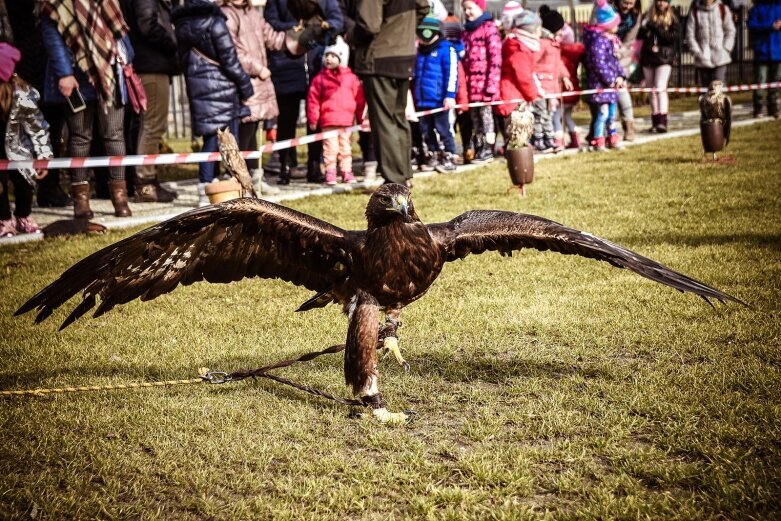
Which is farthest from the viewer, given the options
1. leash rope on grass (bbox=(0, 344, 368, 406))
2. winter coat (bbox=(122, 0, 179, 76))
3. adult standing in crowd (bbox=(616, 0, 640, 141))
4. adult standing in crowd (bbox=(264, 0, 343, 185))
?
adult standing in crowd (bbox=(616, 0, 640, 141))

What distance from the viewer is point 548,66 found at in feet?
47.4

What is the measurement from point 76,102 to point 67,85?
266 mm

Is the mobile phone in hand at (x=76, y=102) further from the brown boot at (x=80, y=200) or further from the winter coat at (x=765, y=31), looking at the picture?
the winter coat at (x=765, y=31)

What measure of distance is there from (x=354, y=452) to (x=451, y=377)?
1011 millimetres

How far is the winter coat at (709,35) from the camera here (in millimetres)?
16484

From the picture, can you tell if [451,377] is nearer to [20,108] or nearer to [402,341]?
[402,341]

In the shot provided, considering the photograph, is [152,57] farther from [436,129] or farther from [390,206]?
[390,206]

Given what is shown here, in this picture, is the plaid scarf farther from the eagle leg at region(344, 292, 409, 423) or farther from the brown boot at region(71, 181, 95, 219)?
the eagle leg at region(344, 292, 409, 423)

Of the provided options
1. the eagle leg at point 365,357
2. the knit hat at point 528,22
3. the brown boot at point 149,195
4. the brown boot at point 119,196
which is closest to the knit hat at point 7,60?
the brown boot at point 119,196

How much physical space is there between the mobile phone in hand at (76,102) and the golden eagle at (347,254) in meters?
5.60

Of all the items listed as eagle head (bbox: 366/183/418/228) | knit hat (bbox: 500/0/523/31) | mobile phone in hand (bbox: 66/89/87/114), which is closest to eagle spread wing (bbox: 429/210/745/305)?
eagle head (bbox: 366/183/418/228)

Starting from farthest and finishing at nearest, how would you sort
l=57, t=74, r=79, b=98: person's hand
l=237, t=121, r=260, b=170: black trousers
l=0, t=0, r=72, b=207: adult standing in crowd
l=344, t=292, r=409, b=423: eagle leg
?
l=237, t=121, r=260, b=170: black trousers < l=0, t=0, r=72, b=207: adult standing in crowd < l=57, t=74, r=79, b=98: person's hand < l=344, t=292, r=409, b=423: eagle leg

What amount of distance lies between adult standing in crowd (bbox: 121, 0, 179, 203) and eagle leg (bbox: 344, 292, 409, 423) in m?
7.16

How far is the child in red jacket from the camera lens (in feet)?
38.5
